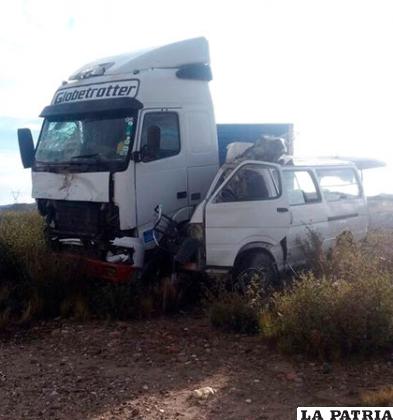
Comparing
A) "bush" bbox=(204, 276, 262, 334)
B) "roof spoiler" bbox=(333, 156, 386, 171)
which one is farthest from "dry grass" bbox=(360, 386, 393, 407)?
"roof spoiler" bbox=(333, 156, 386, 171)

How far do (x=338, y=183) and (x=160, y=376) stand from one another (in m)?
5.05

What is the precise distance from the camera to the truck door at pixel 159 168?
26.4 ft

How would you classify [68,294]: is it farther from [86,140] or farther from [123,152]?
[86,140]

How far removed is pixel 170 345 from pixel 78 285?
6.70 ft

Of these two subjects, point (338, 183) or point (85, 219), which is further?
point (338, 183)

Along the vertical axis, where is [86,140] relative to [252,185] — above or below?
above

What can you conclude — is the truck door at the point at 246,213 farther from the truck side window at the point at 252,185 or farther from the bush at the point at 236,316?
the bush at the point at 236,316

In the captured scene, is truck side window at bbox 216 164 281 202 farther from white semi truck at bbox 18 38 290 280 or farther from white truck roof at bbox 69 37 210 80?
white truck roof at bbox 69 37 210 80

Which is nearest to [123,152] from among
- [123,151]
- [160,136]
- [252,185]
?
[123,151]

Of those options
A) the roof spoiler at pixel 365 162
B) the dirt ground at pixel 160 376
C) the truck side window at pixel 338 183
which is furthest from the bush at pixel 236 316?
the roof spoiler at pixel 365 162

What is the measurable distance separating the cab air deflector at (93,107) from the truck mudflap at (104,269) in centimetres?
205

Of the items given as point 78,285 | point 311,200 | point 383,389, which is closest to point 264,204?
point 311,200

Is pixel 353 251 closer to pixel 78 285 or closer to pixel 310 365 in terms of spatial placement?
pixel 310 365

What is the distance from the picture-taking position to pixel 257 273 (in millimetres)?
7801
